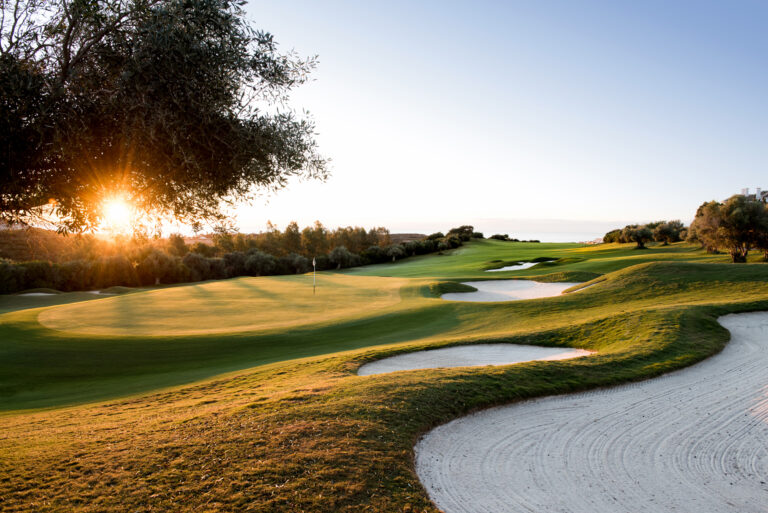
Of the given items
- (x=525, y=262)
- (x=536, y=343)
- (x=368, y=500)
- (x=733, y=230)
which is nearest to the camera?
(x=368, y=500)

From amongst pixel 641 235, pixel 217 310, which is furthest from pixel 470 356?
pixel 641 235

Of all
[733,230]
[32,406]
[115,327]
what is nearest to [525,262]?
[733,230]

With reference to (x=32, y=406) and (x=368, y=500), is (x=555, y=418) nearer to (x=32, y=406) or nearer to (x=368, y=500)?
(x=368, y=500)

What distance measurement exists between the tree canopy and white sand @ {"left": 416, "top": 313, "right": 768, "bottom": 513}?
552 centimetres

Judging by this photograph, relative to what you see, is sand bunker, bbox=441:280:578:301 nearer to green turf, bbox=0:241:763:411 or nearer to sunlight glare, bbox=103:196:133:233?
green turf, bbox=0:241:763:411

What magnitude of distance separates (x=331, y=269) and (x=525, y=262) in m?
30.4

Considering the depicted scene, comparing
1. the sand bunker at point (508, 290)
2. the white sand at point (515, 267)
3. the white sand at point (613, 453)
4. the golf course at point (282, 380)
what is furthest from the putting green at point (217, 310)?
the white sand at point (515, 267)

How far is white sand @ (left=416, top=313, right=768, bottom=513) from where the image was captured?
5789 mm

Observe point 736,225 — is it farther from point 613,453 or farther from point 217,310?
point 217,310

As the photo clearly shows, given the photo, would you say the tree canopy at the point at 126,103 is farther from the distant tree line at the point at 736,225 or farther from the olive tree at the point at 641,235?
the olive tree at the point at 641,235

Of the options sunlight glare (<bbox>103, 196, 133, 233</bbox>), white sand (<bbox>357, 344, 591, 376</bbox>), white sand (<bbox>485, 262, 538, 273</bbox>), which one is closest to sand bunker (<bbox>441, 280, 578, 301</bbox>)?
white sand (<bbox>357, 344, 591, 376</bbox>)

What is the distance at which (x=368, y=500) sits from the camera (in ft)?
16.9

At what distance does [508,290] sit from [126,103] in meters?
25.0

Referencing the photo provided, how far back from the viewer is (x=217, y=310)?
21.8 m
